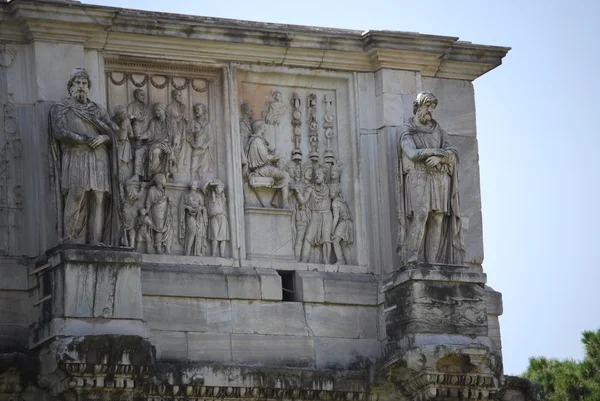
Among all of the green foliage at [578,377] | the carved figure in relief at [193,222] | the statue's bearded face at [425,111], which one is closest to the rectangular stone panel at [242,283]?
the carved figure in relief at [193,222]

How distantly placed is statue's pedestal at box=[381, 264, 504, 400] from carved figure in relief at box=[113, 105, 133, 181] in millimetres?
3131

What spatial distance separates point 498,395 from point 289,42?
449 centimetres

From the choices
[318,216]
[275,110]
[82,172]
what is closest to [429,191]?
[318,216]

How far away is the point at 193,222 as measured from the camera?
24.1 meters

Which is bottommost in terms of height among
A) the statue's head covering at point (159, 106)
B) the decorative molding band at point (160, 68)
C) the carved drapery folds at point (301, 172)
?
the carved drapery folds at point (301, 172)

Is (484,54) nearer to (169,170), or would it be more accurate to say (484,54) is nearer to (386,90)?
(386,90)

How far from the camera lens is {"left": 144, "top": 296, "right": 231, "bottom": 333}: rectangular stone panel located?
2353 centimetres

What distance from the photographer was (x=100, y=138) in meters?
23.1

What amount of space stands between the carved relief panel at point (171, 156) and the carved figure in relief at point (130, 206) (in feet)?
0.03

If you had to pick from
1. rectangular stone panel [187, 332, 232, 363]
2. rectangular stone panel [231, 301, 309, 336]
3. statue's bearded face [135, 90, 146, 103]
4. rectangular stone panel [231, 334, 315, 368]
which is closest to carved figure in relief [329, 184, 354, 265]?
rectangular stone panel [231, 301, 309, 336]

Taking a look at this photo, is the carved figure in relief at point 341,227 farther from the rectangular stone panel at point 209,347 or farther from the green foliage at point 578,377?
the green foliage at point 578,377

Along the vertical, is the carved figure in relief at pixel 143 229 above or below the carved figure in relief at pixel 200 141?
below

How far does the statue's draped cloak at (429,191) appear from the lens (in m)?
24.4

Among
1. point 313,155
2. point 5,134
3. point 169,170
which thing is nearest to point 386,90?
point 313,155
